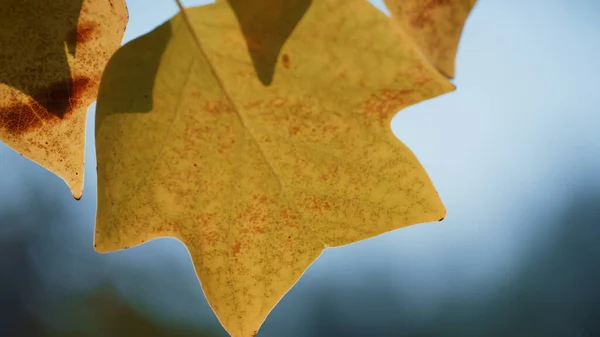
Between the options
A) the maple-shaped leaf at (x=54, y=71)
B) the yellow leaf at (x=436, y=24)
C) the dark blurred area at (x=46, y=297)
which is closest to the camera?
the yellow leaf at (x=436, y=24)

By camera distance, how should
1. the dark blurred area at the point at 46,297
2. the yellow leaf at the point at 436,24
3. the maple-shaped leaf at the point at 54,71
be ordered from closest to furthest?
the yellow leaf at the point at 436,24
the maple-shaped leaf at the point at 54,71
the dark blurred area at the point at 46,297

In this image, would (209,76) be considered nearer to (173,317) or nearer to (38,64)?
(38,64)

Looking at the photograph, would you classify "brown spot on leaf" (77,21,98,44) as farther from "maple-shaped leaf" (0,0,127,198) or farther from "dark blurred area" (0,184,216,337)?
"dark blurred area" (0,184,216,337)

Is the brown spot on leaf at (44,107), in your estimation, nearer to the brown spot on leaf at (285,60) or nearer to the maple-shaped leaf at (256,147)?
the maple-shaped leaf at (256,147)

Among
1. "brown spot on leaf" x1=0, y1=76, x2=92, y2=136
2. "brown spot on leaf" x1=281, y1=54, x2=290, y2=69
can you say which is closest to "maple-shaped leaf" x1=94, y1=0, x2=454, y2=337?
"brown spot on leaf" x1=281, y1=54, x2=290, y2=69

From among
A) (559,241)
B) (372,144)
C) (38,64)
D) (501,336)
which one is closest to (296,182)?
(372,144)

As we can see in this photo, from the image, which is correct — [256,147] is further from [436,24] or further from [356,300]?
[356,300]

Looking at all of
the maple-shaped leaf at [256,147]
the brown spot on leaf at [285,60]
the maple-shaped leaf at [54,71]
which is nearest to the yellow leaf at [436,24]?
the maple-shaped leaf at [256,147]
